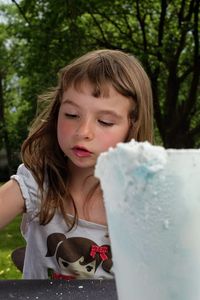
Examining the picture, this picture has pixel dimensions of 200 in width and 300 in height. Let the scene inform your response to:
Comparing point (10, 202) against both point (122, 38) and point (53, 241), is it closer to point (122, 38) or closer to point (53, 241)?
point (53, 241)

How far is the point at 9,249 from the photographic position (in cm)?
510

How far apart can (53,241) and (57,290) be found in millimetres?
339

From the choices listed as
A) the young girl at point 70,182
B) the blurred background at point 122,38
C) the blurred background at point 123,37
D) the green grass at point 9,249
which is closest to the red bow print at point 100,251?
the young girl at point 70,182

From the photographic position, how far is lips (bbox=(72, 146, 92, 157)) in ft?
3.75

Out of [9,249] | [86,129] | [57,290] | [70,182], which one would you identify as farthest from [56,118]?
[9,249]

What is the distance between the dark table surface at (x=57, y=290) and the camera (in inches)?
40.4

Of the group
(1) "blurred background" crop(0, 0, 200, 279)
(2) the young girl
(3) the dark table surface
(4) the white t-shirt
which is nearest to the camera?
(3) the dark table surface

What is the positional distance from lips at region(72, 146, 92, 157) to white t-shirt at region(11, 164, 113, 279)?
0.78ft

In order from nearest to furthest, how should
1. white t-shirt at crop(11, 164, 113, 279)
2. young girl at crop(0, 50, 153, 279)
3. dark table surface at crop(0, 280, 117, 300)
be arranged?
dark table surface at crop(0, 280, 117, 300)
young girl at crop(0, 50, 153, 279)
white t-shirt at crop(11, 164, 113, 279)

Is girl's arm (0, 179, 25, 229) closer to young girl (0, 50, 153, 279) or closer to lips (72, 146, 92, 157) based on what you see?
young girl (0, 50, 153, 279)

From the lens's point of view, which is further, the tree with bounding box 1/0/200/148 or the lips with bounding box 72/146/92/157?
the tree with bounding box 1/0/200/148

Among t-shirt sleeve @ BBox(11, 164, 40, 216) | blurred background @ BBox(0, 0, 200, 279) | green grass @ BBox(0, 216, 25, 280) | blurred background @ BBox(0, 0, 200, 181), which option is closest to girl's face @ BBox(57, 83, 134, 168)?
t-shirt sleeve @ BBox(11, 164, 40, 216)

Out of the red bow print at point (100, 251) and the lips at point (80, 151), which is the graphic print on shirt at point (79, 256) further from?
the lips at point (80, 151)

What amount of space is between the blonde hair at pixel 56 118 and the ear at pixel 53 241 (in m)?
0.04
